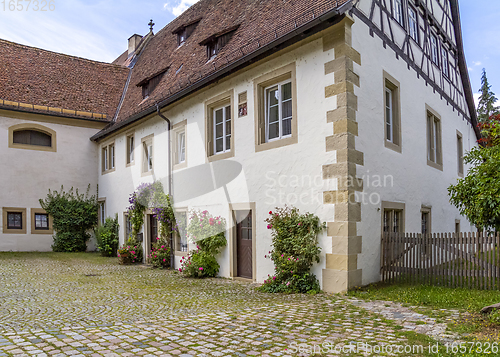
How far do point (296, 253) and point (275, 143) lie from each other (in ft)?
8.30

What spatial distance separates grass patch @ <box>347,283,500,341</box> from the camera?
189 inches

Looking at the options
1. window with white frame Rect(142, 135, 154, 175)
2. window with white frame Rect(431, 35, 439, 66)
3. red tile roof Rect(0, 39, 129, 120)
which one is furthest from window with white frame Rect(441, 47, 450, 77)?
red tile roof Rect(0, 39, 129, 120)

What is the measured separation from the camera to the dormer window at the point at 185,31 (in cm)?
1628

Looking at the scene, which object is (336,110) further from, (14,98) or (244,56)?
(14,98)

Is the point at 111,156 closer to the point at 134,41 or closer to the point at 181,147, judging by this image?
the point at 181,147

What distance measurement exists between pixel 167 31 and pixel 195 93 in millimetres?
9062

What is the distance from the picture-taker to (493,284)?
755 cm

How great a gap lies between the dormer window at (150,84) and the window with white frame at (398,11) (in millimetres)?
8371

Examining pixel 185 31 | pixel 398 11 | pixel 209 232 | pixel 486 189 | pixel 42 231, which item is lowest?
pixel 42 231

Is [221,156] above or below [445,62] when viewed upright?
below

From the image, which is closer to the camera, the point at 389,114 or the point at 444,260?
the point at 444,260

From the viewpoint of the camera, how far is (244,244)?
10.2 m

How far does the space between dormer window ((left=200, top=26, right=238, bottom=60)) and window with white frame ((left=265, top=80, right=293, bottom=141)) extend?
2.99m

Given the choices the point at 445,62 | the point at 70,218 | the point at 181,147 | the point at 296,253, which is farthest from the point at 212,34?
the point at 70,218
